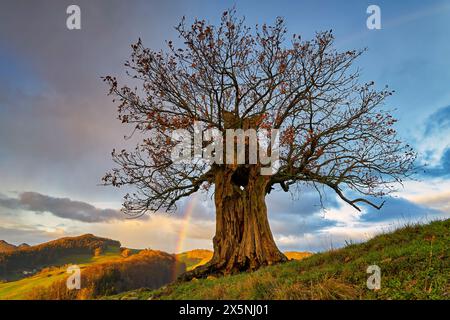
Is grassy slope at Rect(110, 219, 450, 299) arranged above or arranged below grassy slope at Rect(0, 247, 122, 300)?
above

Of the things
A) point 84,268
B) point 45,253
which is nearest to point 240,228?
point 84,268

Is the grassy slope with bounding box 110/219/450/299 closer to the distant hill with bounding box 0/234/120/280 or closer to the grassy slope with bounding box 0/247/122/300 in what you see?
the grassy slope with bounding box 0/247/122/300

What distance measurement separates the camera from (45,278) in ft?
50.3

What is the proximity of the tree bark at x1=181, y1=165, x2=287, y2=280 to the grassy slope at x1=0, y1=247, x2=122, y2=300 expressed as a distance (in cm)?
586

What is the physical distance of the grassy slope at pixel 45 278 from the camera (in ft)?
45.4

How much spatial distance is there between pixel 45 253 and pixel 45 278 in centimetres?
709

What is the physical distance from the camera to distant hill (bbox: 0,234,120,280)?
1975cm

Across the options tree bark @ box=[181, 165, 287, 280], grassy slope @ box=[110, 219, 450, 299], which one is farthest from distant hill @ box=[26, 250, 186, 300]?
grassy slope @ box=[110, 219, 450, 299]

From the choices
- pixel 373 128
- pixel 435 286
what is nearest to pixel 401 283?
pixel 435 286

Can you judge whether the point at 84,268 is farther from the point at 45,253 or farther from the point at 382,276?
the point at 382,276

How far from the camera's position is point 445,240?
33.7 ft

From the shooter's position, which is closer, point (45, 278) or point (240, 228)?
point (45, 278)

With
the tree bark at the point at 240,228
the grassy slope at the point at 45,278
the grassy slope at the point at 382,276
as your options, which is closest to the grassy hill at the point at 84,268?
the grassy slope at the point at 45,278

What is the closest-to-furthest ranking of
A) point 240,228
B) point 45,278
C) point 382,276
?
1. point 382,276
2. point 45,278
3. point 240,228
